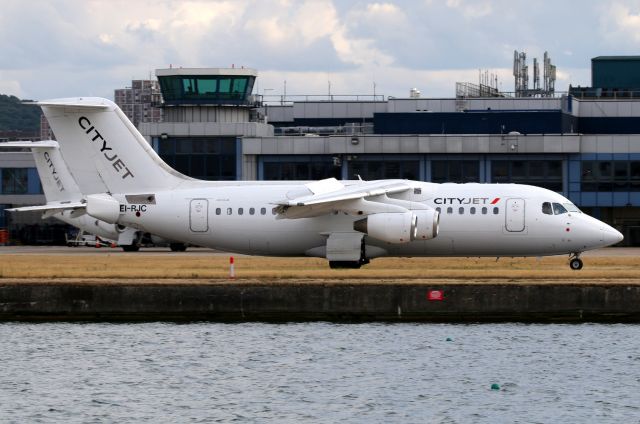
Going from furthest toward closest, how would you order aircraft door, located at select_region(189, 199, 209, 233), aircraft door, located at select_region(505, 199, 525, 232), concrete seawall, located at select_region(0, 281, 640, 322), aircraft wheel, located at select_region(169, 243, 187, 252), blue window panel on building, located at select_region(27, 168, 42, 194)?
blue window panel on building, located at select_region(27, 168, 42, 194)
aircraft wheel, located at select_region(169, 243, 187, 252)
aircraft door, located at select_region(189, 199, 209, 233)
aircraft door, located at select_region(505, 199, 525, 232)
concrete seawall, located at select_region(0, 281, 640, 322)

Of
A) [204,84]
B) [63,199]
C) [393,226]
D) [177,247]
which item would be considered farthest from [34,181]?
[393,226]

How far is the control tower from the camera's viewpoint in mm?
106000

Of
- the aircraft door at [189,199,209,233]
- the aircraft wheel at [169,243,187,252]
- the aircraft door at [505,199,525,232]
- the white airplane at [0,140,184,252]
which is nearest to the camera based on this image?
the aircraft door at [505,199,525,232]

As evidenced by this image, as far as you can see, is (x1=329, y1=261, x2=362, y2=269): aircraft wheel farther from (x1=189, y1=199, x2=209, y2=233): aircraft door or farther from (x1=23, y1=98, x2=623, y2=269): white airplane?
(x1=189, y1=199, x2=209, y2=233): aircraft door

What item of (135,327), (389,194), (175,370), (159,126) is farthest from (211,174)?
(175,370)

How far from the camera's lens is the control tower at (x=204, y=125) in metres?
106

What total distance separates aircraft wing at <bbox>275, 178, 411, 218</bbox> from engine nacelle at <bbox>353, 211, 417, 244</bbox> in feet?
2.94

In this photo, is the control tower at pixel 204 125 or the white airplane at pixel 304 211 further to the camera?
the control tower at pixel 204 125

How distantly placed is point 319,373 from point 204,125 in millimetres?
65925

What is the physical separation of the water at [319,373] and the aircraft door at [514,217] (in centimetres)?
1148

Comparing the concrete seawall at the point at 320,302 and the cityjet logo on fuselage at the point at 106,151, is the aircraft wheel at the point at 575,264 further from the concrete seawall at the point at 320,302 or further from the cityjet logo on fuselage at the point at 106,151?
the cityjet logo on fuselage at the point at 106,151

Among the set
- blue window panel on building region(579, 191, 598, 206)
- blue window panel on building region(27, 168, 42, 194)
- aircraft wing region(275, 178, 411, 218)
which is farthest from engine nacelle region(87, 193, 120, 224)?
blue window panel on building region(27, 168, 42, 194)

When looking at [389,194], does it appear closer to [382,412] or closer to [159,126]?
[382,412]

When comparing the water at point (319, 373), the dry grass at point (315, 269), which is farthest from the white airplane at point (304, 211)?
the water at point (319, 373)
